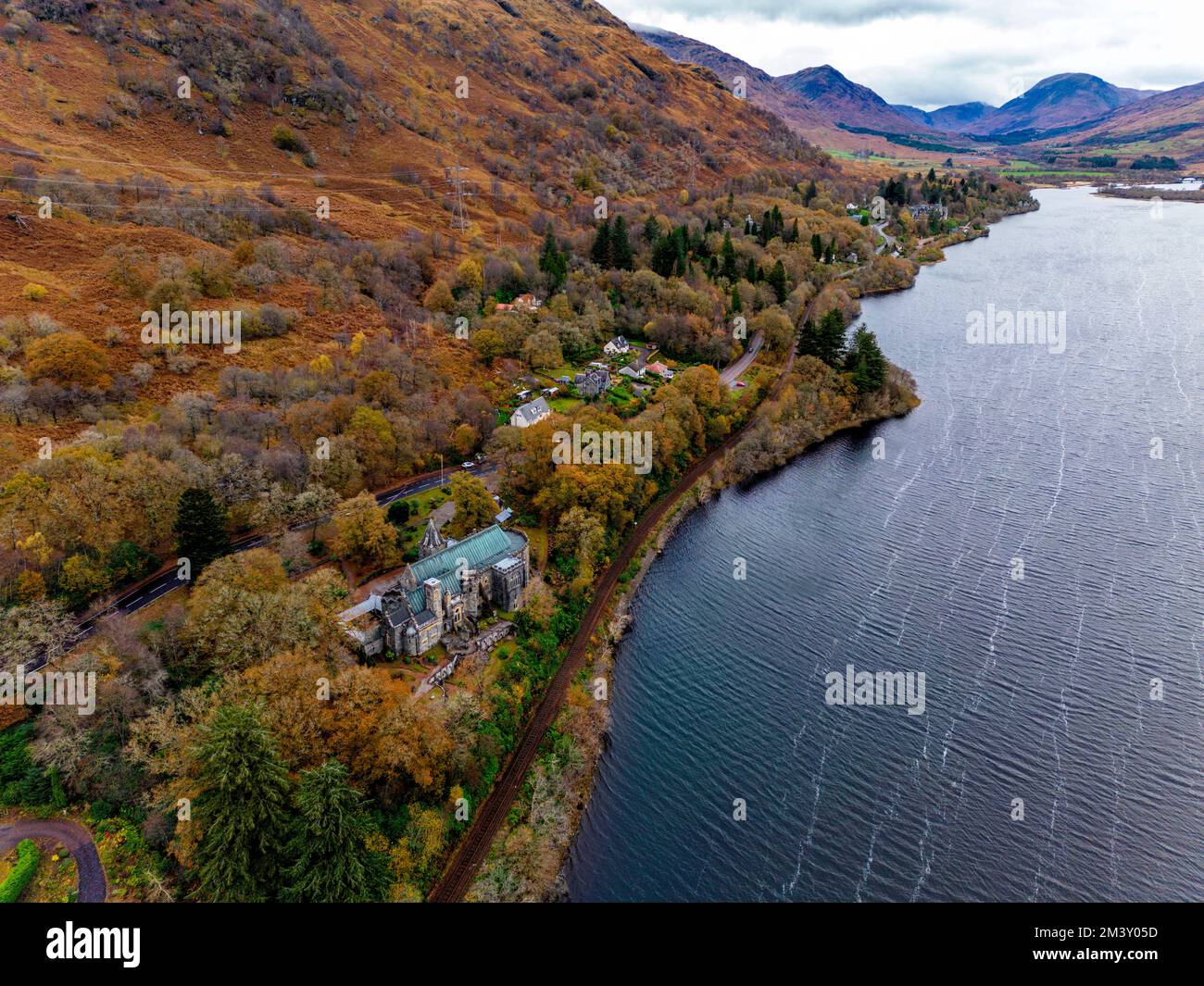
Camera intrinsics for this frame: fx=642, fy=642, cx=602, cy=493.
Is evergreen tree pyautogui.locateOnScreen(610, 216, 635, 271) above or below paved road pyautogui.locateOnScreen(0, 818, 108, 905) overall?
above

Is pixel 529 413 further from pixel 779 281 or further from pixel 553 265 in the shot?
pixel 779 281

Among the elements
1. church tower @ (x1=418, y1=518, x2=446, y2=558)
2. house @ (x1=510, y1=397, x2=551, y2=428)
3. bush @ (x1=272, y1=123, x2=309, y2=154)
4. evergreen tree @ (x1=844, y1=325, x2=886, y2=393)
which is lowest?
church tower @ (x1=418, y1=518, x2=446, y2=558)

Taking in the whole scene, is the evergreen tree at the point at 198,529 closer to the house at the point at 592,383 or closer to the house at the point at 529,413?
the house at the point at 529,413

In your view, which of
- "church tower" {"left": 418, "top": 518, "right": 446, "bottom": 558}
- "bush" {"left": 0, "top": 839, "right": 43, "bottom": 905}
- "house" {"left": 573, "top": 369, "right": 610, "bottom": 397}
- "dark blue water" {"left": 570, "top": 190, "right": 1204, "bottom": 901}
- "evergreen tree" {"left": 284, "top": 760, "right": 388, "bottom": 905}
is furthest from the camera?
"house" {"left": 573, "top": 369, "right": 610, "bottom": 397}

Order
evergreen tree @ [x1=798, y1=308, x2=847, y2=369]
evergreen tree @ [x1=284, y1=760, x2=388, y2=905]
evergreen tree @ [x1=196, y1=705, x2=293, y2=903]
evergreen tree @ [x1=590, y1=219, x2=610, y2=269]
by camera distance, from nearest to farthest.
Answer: evergreen tree @ [x1=284, y1=760, x2=388, y2=905] < evergreen tree @ [x1=196, y1=705, x2=293, y2=903] < evergreen tree @ [x1=798, y1=308, x2=847, y2=369] < evergreen tree @ [x1=590, y1=219, x2=610, y2=269]

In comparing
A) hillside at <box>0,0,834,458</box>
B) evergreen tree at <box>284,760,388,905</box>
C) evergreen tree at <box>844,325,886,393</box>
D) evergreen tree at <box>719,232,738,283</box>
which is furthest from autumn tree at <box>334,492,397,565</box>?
evergreen tree at <box>719,232,738,283</box>

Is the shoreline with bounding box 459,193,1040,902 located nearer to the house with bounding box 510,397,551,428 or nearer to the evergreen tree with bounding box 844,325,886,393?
the evergreen tree with bounding box 844,325,886,393

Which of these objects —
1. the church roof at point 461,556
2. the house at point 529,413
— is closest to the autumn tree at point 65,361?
the house at point 529,413

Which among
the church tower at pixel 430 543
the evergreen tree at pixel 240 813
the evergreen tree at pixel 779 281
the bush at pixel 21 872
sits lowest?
the bush at pixel 21 872
